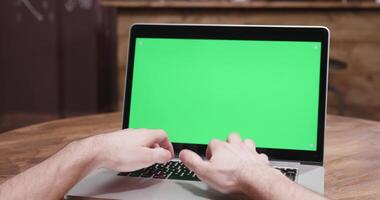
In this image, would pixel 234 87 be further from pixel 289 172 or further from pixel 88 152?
pixel 88 152

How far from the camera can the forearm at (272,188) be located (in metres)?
0.66

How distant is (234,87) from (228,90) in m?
0.01

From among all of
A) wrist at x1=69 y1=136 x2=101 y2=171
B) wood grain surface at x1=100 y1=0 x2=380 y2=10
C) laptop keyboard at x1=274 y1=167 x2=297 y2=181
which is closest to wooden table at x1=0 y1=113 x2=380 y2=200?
laptop keyboard at x1=274 y1=167 x2=297 y2=181

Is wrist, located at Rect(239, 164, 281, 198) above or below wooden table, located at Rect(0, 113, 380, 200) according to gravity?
above

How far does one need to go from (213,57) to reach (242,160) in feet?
0.91

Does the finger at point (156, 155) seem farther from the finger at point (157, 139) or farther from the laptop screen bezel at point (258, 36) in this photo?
the laptop screen bezel at point (258, 36)

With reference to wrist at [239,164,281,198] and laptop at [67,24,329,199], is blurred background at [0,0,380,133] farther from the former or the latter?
wrist at [239,164,281,198]

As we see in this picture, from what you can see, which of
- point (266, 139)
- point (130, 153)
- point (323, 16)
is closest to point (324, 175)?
point (266, 139)

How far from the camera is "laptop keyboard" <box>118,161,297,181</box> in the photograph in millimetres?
792

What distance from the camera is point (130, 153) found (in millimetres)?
746

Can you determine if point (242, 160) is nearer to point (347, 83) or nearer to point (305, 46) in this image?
point (305, 46)

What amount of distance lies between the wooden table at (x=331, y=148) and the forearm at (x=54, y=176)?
13 centimetres

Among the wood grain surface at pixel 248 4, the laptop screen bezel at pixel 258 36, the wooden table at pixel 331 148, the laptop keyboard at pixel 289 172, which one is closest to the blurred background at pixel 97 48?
the wood grain surface at pixel 248 4

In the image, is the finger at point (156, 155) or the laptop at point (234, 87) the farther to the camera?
the laptop at point (234, 87)
